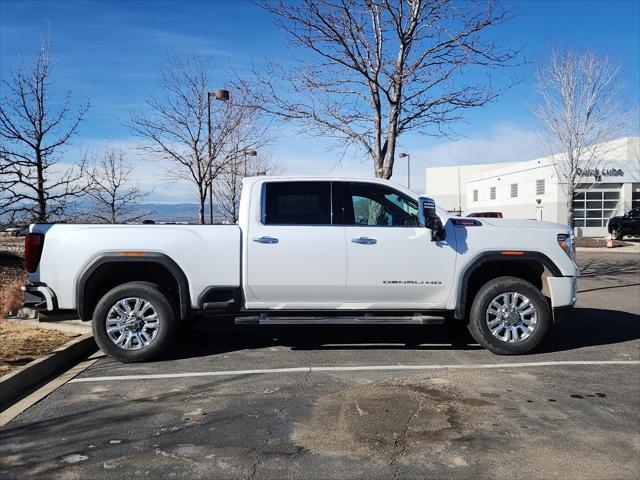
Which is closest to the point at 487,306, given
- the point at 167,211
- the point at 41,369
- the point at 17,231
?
the point at 41,369

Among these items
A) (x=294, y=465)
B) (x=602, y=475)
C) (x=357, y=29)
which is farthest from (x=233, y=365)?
(x=357, y=29)

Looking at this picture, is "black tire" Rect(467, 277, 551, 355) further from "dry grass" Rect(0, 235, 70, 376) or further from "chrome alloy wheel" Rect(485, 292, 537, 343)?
"dry grass" Rect(0, 235, 70, 376)

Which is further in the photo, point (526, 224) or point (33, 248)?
point (526, 224)

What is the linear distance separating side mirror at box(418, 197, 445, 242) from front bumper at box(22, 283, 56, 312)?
13.2 ft

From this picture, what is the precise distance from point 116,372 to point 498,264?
441 cm

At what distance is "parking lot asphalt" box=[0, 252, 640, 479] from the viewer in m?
3.47

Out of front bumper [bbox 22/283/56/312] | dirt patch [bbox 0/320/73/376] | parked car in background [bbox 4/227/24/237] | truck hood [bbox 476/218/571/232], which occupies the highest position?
truck hood [bbox 476/218/571/232]

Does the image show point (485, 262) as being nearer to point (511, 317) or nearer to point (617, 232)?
point (511, 317)

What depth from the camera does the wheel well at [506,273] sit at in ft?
20.5

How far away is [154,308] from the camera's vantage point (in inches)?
227

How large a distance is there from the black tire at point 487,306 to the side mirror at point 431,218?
86 cm

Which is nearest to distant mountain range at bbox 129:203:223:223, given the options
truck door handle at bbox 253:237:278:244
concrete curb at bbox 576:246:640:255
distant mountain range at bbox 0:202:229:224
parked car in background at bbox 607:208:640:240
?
distant mountain range at bbox 0:202:229:224

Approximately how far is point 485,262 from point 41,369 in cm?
481

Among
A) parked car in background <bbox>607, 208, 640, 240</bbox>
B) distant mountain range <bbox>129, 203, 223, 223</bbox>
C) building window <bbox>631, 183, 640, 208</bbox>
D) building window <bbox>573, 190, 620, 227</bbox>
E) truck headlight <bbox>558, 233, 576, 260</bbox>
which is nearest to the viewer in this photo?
truck headlight <bbox>558, 233, 576, 260</bbox>
